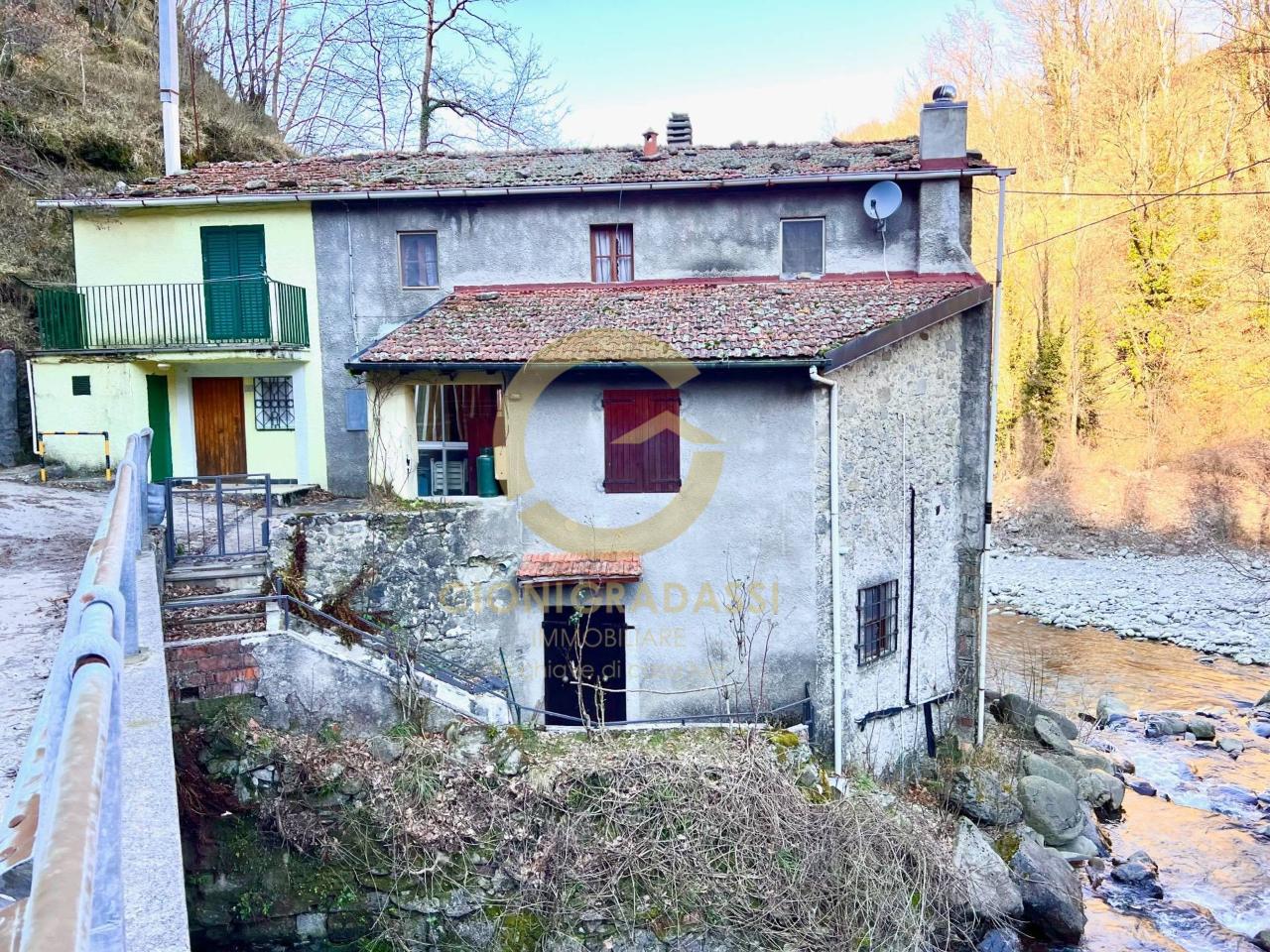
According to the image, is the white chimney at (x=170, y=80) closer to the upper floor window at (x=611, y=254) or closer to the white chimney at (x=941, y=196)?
the upper floor window at (x=611, y=254)

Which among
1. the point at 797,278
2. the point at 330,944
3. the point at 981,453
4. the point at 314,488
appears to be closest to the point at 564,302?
the point at 797,278

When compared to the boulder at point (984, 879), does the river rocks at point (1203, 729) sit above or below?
below

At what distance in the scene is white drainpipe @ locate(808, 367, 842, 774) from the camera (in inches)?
434

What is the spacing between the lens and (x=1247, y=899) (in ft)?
36.4

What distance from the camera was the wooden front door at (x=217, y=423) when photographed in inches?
639

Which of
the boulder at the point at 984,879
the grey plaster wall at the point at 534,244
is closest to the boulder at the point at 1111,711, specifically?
the boulder at the point at 984,879

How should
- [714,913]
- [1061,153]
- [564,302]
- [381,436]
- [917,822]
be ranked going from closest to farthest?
[714,913], [917,822], [381,436], [564,302], [1061,153]

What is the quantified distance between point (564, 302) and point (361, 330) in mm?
3964

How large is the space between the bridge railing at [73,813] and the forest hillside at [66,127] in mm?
17769

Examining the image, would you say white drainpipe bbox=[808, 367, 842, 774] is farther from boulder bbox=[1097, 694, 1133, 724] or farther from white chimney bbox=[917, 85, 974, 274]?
boulder bbox=[1097, 694, 1133, 724]

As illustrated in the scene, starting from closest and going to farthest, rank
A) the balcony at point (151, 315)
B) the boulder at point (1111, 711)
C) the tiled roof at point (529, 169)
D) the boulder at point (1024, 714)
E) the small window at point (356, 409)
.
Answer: the tiled roof at point (529, 169)
the boulder at point (1024, 714)
the small window at point (356, 409)
the balcony at point (151, 315)
the boulder at point (1111, 711)

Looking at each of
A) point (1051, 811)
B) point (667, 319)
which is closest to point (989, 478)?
point (1051, 811)

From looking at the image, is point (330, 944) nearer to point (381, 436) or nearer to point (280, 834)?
point (280, 834)

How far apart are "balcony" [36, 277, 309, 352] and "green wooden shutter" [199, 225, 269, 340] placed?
2cm
